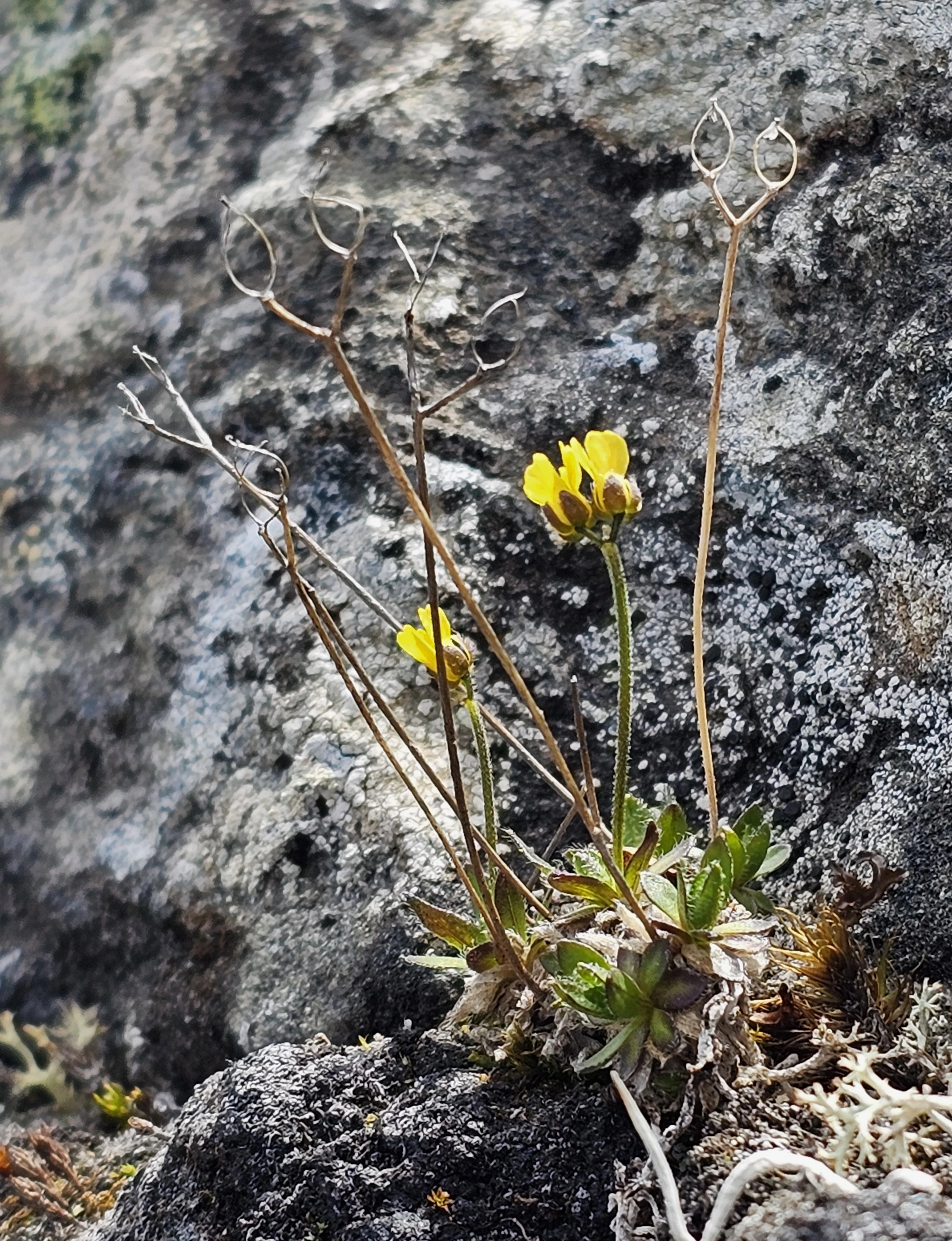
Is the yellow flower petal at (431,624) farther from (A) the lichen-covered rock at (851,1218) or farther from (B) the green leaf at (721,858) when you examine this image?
(A) the lichen-covered rock at (851,1218)

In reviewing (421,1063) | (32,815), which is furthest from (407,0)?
(421,1063)

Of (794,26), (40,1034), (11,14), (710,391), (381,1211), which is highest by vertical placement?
(11,14)

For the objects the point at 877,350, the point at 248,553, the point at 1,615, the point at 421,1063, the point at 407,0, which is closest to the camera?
the point at 421,1063

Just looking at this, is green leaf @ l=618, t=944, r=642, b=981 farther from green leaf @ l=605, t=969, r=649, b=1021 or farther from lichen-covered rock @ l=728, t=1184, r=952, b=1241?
lichen-covered rock @ l=728, t=1184, r=952, b=1241

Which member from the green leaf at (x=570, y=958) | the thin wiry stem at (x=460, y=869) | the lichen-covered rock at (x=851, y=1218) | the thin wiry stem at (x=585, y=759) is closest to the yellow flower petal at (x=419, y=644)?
the thin wiry stem at (x=460, y=869)

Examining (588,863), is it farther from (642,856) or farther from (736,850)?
(736,850)

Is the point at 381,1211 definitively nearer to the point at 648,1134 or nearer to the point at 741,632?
the point at 648,1134

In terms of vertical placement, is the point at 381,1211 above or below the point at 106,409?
below
